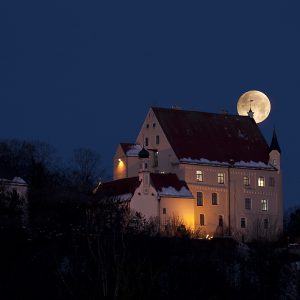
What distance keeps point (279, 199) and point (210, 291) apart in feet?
102

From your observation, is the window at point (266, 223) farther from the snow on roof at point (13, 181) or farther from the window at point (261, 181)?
the snow on roof at point (13, 181)

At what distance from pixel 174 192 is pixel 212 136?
9.64 meters

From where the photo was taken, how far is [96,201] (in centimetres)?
8862

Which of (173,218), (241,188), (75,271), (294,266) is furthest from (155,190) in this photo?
(75,271)

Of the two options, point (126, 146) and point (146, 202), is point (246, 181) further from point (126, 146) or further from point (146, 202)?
point (146, 202)

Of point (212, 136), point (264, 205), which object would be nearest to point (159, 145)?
point (212, 136)

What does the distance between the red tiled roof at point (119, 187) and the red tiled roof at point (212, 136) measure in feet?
15.0

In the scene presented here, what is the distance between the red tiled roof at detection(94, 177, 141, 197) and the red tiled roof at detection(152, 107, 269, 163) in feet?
15.0

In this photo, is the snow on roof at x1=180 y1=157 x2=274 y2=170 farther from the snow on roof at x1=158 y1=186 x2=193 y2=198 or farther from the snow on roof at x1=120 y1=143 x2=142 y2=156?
the snow on roof at x1=120 y1=143 x2=142 y2=156

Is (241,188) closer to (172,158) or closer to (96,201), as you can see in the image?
(172,158)

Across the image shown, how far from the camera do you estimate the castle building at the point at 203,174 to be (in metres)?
93.8

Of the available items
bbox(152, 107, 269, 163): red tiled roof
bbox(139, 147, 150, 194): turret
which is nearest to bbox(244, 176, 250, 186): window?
bbox(152, 107, 269, 163): red tiled roof

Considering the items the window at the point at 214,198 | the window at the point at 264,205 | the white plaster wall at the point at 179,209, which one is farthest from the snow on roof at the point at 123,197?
the window at the point at 264,205

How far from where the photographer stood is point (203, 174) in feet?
320
